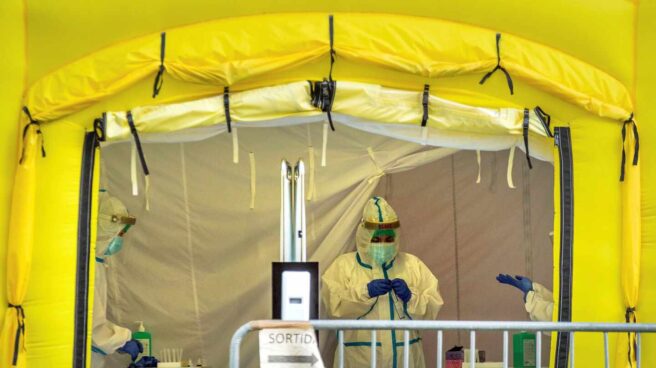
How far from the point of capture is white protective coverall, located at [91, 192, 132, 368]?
642cm

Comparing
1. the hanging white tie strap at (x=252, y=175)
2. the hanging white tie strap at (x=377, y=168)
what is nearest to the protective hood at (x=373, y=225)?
the hanging white tie strap at (x=377, y=168)

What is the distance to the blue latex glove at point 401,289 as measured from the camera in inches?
259

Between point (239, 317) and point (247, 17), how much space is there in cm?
222

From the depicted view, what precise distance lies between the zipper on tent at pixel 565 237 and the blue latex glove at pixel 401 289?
118 cm

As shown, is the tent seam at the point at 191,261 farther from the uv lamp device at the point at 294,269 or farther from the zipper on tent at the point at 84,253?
the uv lamp device at the point at 294,269

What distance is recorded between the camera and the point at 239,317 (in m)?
7.18

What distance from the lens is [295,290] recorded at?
5.34m

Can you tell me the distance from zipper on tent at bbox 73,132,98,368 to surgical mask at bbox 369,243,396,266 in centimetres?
188

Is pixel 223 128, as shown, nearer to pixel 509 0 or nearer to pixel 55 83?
pixel 55 83

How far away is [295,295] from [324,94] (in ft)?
3.25

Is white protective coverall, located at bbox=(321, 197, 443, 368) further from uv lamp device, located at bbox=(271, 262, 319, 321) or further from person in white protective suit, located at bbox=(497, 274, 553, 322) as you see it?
uv lamp device, located at bbox=(271, 262, 319, 321)

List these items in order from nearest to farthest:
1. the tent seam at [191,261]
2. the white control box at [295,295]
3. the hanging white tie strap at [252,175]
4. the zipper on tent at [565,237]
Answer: the white control box at [295,295], the zipper on tent at [565,237], the hanging white tie strap at [252,175], the tent seam at [191,261]

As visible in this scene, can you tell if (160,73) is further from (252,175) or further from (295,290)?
(295,290)

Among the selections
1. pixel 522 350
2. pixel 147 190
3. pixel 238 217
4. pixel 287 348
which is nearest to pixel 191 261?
pixel 238 217
